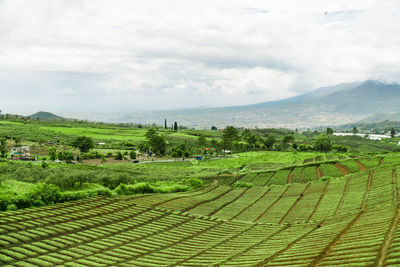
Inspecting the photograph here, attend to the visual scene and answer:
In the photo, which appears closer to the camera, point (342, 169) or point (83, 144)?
point (342, 169)

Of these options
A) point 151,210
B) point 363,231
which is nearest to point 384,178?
point 363,231

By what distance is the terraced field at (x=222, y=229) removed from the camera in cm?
2902

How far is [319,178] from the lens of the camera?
3209 inches

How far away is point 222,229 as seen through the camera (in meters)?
47.6

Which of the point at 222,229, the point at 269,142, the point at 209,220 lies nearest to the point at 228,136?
the point at 269,142

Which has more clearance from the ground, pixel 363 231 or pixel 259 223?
pixel 363 231

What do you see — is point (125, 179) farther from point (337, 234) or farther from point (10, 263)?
point (337, 234)

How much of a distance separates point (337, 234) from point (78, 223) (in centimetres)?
3610

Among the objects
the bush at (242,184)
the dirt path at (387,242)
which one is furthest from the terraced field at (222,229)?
the bush at (242,184)

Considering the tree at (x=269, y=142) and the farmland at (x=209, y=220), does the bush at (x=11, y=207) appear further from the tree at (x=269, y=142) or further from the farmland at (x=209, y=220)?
the tree at (x=269, y=142)

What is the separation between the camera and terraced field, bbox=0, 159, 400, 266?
95.2 feet

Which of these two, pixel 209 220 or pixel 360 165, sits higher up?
pixel 360 165

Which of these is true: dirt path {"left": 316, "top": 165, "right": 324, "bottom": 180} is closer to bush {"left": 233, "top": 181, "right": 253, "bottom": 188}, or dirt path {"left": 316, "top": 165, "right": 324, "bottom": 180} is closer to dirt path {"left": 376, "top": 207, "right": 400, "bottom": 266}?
bush {"left": 233, "top": 181, "right": 253, "bottom": 188}

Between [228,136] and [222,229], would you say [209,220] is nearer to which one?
[222,229]
